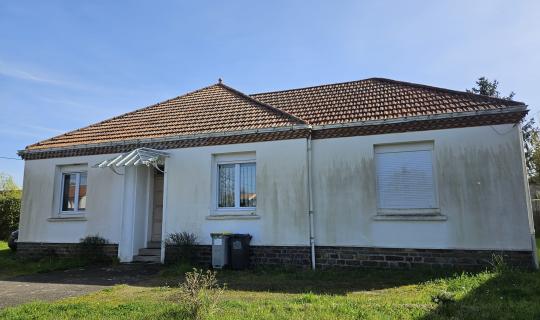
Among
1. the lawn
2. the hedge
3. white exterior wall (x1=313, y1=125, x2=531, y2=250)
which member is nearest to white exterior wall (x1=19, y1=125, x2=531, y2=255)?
white exterior wall (x1=313, y1=125, x2=531, y2=250)

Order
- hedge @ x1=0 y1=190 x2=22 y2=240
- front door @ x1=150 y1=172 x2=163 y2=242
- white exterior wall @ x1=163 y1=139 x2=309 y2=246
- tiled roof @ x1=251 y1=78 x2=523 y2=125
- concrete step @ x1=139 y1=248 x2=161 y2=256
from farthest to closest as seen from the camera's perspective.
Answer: hedge @ x1=0 y1=190 x2=22 y2=240, front door @ x1=150 y1=172 x2=163 y2=242, concrete step @ x1=139 y1=248 x2=161 y2=256, white exterior wall @ x1=163 y1=139 x2=309 y2=246, tiled roof @ x1=251 y1=78 x2=523 y2=125

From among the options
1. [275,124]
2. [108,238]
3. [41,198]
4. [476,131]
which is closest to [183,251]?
[108,238]

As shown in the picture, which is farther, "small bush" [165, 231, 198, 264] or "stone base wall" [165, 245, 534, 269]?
"small bush" [165, 231, 198, 264]

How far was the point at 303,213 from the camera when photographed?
11.2 meters

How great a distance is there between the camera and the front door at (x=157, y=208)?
13773 millimetres

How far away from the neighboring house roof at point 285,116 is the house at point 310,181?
0.15ft

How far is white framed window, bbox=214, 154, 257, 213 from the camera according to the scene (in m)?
12.1

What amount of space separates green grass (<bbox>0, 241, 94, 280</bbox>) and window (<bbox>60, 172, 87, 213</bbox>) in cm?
174

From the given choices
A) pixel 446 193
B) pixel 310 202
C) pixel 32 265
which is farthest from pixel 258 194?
pixel 32 265

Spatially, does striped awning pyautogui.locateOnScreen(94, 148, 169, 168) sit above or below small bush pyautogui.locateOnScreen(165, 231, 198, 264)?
above

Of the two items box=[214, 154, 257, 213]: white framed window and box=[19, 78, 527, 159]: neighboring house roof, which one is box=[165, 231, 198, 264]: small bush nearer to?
box=[214, 154, 257, 213]: white framed window

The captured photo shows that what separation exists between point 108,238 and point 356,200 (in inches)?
308

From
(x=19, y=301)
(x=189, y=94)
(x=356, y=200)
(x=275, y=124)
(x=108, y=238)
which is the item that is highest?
(x=189, y=94)

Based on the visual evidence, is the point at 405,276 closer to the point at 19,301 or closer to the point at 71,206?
the point at 19,301
